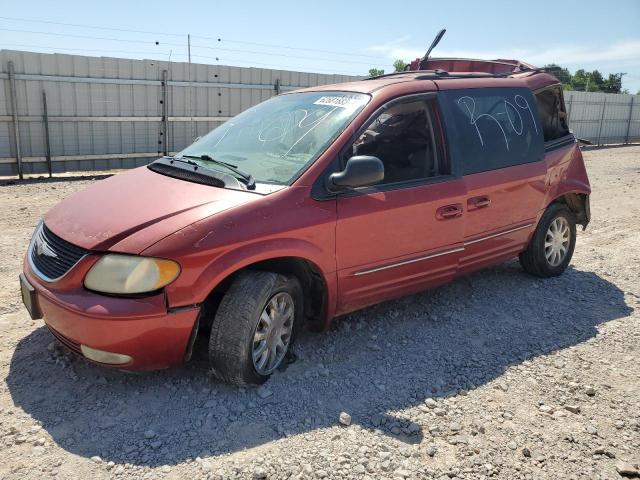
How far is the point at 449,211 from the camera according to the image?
14.1ft

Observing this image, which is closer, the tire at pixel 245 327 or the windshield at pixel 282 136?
the tire at pixel 245 327

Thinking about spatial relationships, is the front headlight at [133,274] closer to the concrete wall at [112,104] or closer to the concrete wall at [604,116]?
the concrete wall at [112,104]

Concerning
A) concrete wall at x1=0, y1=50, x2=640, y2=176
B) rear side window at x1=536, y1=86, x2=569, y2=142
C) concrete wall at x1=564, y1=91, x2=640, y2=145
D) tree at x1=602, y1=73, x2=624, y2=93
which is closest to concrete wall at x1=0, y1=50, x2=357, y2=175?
concrete wall at x1=0, y1=50, x2=640, y2=176

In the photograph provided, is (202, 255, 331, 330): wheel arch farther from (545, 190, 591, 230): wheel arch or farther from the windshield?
(545, 190, 591, 230): wheel arch

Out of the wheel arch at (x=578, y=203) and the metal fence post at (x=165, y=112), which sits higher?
the metal fence post at (x=165, y=112)

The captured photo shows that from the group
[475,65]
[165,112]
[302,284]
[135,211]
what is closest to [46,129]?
[165,112]

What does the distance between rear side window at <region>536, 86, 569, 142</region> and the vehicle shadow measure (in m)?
1.80

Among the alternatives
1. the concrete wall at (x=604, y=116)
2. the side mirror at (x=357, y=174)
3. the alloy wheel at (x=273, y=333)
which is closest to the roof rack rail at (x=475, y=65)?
the side mirror at (x=357, y=174)

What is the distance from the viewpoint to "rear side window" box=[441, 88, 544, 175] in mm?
4461

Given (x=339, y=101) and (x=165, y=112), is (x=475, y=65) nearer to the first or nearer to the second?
(x=339, y=101)

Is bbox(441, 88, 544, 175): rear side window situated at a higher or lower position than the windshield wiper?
higher

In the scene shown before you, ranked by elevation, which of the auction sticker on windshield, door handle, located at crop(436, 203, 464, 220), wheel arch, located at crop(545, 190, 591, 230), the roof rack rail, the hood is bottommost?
wheel arch, located at crop(545, 190, 591, 230)

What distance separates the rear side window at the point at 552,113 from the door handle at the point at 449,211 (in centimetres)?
178

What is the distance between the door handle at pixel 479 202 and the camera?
4.46 m
